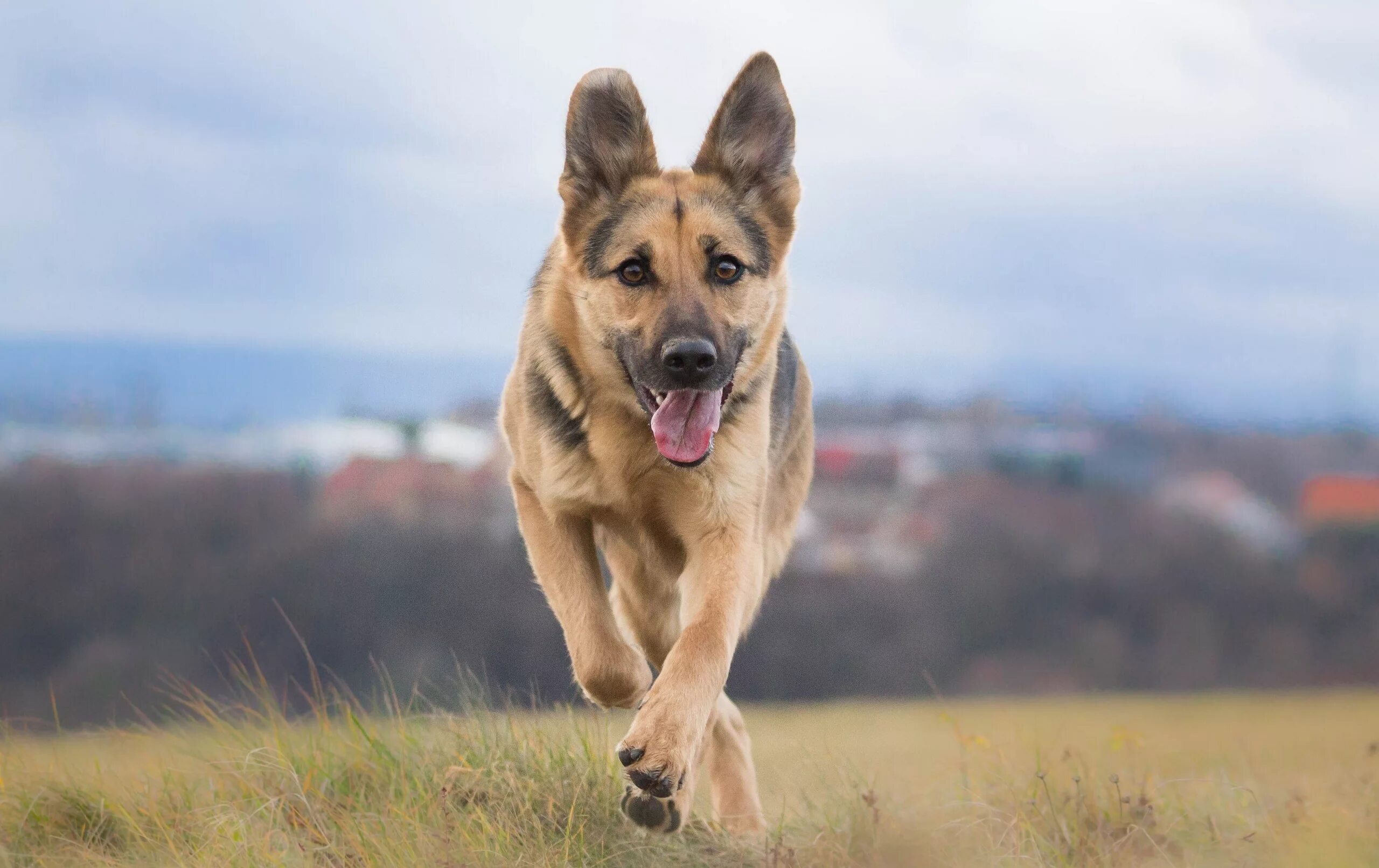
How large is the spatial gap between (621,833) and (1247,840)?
2939 mm

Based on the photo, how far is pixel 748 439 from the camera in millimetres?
6766

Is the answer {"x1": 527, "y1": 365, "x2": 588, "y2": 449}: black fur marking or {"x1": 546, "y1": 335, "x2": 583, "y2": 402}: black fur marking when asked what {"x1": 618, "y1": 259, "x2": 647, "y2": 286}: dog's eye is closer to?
{"x1": 546, "y1": 335, "x2": 583, "y2": 402}: black fur marking

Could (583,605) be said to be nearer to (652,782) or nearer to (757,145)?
(652,782)

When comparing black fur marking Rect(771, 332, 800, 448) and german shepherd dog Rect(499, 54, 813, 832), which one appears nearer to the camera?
german shepherd dog Rect(499, 54, 813, 832)

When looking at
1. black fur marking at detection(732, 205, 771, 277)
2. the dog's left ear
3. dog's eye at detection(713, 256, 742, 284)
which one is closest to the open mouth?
dog's eye at detection(713, 256, 742, 284)

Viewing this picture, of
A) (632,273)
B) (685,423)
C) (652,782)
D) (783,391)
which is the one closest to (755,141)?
(632,273)

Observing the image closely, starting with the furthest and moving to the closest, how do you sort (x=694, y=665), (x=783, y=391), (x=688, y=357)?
(x=783, y=391), (x=688, y=357), (x=694, y=665)

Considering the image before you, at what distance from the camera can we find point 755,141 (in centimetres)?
702

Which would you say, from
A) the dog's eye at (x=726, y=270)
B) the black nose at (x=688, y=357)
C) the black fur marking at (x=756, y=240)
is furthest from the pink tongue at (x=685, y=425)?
the black fur marking at (x=756, y=240)

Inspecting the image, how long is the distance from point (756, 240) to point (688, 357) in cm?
102

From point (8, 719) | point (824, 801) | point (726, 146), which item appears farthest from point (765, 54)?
point (8, 719)

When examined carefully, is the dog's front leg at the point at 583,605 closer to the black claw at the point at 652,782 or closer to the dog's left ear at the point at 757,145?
the black claw at the point at 652,782

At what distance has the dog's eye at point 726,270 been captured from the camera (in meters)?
6.63

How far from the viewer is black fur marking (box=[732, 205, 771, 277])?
681cm
